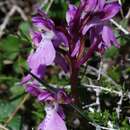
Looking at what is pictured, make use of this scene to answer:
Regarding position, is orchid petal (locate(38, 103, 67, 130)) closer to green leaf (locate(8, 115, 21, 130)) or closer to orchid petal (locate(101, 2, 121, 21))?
orchid petal (locate(101, 2, 121, 21))

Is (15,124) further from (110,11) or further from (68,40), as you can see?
(110,11)

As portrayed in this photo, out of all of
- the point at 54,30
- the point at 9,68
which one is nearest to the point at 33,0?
the point at 9,68

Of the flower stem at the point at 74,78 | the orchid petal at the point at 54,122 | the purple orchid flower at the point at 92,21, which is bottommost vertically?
the orchid petal at the point at 54,122

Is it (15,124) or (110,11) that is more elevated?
(110,11)

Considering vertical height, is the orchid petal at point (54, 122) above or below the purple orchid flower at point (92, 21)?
below

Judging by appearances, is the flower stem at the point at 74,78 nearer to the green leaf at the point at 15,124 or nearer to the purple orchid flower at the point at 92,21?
the purple orchid flower at the point at 92,21

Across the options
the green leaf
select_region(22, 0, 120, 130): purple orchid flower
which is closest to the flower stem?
select_region(22, 0, 120, 130): purple orchid flower

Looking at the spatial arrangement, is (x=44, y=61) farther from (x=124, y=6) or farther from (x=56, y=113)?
(x=124, y=6)

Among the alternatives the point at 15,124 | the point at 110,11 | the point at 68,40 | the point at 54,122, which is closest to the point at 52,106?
the point at 54,122

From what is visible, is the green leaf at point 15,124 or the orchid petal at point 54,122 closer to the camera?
the orchid petal at point 54,122

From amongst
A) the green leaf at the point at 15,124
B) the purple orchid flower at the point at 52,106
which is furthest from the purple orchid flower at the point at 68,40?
the green leaf at the point at 15,124

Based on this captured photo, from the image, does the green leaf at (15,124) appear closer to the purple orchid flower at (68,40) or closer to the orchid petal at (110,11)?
the purple orchid flower at (68,40)
